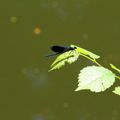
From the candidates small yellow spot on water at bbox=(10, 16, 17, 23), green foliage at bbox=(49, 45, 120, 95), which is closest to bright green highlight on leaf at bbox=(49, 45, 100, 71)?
green foliage at bbox=(49, 45, 120, 95)

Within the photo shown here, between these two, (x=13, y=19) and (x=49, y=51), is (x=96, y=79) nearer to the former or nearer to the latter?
(x=49, y=51)

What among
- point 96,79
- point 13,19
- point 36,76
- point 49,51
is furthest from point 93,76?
point 13,19

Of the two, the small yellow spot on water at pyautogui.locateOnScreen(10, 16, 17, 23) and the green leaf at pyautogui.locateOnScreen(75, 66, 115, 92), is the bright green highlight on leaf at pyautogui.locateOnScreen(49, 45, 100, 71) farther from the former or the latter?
the small yellow spot on water at pyautogui.locateOnScreen(10, 16, 17, 23)

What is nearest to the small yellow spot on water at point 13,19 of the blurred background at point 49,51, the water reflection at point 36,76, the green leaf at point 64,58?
the blurred background at point 49,51

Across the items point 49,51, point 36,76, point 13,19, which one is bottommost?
point 36,76

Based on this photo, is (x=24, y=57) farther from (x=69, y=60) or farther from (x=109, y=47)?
(x=69, y=60)

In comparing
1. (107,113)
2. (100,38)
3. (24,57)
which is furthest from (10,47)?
(107,113)
